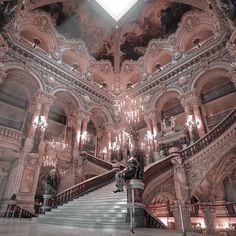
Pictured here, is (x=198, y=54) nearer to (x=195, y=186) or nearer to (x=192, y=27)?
(x=192, y=27)

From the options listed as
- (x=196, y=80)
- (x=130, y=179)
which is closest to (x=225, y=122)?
(x=130, y=179)

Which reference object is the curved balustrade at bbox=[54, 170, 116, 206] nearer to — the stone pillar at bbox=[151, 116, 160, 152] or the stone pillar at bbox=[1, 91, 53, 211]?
the stone pillar at bbox=[1, 91, 53, 211]

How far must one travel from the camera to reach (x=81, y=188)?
9102mm

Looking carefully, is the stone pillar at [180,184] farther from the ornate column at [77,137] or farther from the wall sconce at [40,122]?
the wall sconce at [40,122]

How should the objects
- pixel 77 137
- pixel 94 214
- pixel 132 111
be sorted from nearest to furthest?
1. pixel 94 214
2. pixel 132 111
3. pixel 77 137

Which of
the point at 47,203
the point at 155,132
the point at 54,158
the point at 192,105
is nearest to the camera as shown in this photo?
the point at 47,203

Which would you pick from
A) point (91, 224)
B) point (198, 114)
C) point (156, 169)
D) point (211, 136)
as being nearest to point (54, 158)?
point (156, 169)

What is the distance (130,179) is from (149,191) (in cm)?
274

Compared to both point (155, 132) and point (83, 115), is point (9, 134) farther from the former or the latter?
point (155, 132)

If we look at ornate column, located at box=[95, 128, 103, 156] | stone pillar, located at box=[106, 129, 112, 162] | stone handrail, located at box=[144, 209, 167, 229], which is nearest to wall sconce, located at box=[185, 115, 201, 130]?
stone pillar, located at box=[106, 129, 112, 162]

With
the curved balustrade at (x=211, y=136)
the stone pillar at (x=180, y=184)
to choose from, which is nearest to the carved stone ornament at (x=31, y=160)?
the stone pillar at (x=180, y=184)

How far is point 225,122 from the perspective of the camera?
8328 mm

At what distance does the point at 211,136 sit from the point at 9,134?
9967mm

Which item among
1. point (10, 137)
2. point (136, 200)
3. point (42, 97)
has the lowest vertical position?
point (136, 200)
